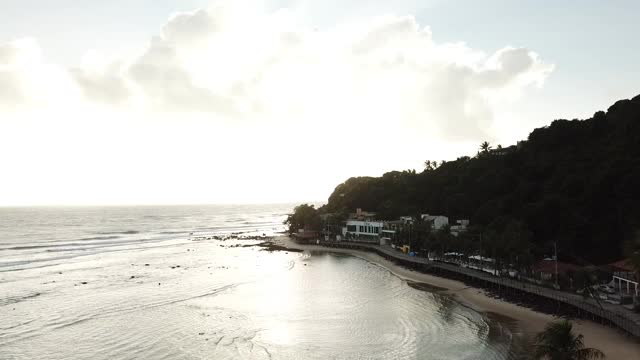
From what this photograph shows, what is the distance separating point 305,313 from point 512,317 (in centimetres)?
1708

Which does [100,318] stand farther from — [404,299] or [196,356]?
[404,299]

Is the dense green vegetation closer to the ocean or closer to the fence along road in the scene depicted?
the fence along road

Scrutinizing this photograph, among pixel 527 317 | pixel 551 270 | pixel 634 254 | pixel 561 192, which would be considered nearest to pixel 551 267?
pixel 551 270

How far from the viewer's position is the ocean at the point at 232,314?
33156 millimetres

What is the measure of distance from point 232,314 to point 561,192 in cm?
4518

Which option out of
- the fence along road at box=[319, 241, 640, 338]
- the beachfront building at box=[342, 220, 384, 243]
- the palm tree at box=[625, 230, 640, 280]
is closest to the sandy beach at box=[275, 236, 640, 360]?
the fence along road at box=[319, 241, 640, 338]

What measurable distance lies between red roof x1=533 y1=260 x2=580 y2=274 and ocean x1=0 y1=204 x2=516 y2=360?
9102 millimetres

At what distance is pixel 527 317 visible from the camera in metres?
39.0

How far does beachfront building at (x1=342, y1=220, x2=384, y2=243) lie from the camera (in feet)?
311

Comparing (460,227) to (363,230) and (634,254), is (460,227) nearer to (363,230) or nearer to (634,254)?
(363,230)

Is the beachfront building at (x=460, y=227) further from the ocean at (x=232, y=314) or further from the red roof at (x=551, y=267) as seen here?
the red roof at (x=551, y=267)

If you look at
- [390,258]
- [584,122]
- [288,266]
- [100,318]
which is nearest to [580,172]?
[584,122]

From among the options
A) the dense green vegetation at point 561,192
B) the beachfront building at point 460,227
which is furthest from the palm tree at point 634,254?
the beachfront building at point 460,227

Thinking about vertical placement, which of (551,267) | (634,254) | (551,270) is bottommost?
(551,270)
